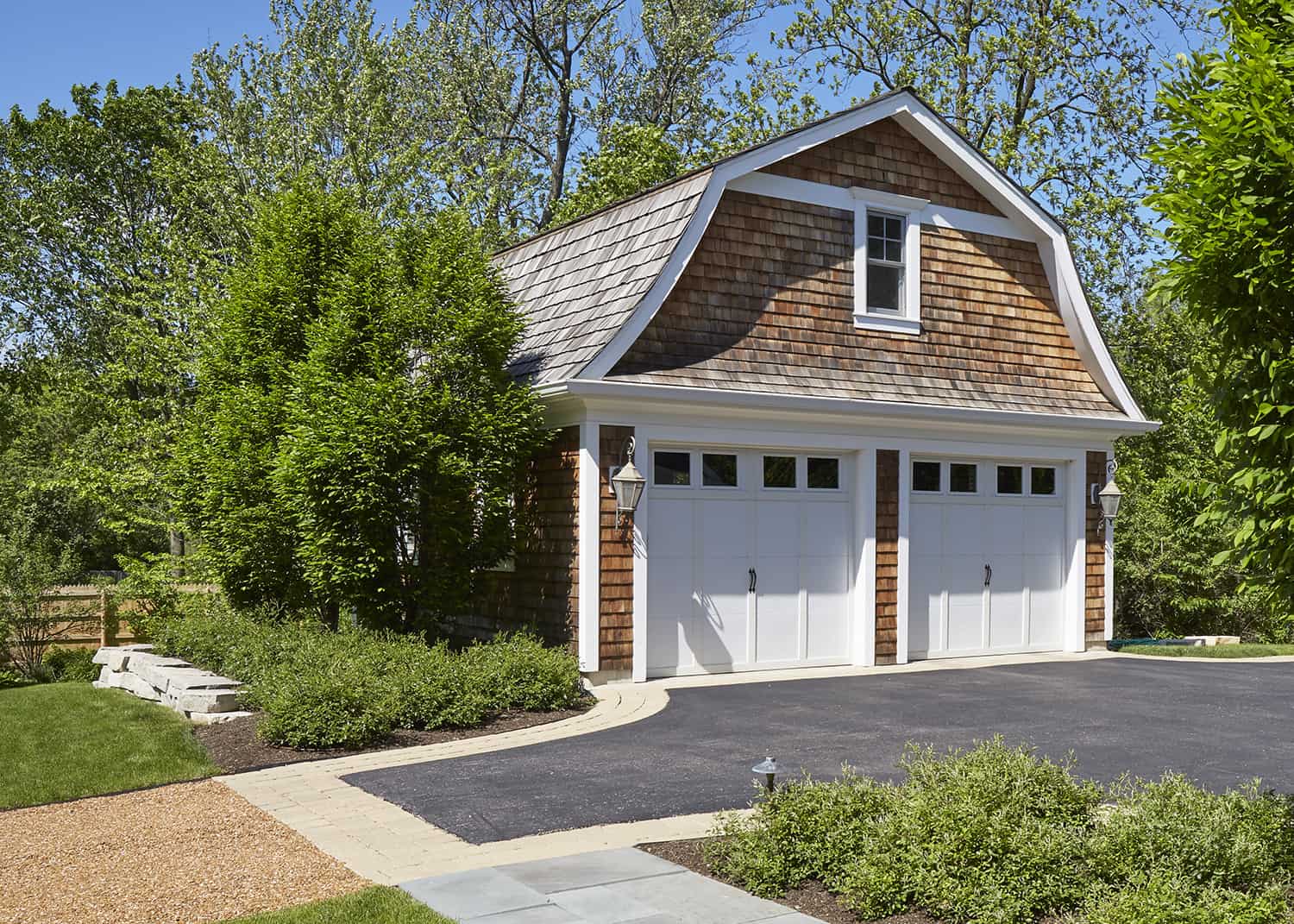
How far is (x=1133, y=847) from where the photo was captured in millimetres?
5422

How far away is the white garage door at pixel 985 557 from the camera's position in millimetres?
14586

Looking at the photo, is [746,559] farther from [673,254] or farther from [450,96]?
[450,96]

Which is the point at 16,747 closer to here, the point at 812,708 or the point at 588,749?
the point at 588,749

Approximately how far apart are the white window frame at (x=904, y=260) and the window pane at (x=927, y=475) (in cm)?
163

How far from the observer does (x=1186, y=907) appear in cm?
479

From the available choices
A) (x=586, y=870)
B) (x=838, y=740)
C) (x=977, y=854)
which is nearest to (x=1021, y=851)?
(x=977, y=854)

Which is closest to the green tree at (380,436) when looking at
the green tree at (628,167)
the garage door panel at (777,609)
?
the garage door panel at (777,609)

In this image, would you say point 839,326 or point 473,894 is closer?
point 473,894

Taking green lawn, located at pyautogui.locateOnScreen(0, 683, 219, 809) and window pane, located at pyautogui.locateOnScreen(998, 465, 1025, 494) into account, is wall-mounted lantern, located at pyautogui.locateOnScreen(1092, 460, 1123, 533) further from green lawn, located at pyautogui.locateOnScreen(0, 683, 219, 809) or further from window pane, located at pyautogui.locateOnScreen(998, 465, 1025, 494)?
green lawn, located at pyautogui.locateOnScreen(0, 683, 219, 809)

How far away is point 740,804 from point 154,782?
4.09m

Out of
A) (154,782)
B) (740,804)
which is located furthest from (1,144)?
(740,804)

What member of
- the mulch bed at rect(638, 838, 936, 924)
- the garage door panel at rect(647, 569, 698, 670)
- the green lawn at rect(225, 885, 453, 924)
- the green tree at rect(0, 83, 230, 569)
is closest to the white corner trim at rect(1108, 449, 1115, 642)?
the garage door panel at rect(647, 569, 698, 670)

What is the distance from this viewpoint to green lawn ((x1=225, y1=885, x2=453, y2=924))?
202 inches

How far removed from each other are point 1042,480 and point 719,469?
198 inches
